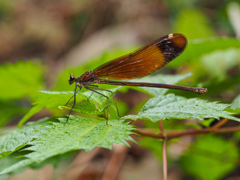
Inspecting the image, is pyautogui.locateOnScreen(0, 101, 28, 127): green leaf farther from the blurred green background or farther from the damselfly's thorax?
the damselfly's thorax

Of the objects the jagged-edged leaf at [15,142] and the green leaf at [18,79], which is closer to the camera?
the jagged-edged leaf at [15,142]

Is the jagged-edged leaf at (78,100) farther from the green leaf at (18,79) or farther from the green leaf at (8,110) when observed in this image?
the green leaf at (18,79)

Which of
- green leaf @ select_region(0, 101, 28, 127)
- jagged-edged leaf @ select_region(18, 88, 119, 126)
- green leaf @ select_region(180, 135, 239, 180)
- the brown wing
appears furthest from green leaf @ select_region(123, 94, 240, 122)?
green leaf @ select_region(0, 101, 28, 127)

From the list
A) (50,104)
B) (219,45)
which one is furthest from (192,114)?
(219,45)

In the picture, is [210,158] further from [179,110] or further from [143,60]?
[179,110]

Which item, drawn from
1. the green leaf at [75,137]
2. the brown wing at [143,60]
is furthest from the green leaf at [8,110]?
the green leaf at [75,137]

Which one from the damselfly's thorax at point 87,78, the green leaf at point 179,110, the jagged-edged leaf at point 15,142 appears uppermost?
the damselfly's thorax at point 87,78
